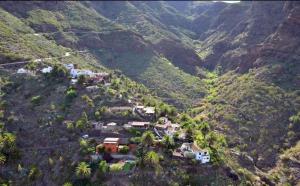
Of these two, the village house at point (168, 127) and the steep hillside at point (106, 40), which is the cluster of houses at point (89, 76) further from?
the steep hillside at point (106, 40)

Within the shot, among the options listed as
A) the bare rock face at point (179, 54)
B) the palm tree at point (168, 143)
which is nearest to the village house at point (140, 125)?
the palm tree at point (168, 143)

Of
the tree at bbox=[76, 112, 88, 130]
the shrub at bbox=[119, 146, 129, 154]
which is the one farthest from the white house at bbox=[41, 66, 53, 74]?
the shrub at bbox=[119, 146, 129, 154]

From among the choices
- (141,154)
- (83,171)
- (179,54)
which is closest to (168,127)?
(141,154)

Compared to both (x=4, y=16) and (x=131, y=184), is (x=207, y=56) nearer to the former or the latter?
(x=4, y=16)

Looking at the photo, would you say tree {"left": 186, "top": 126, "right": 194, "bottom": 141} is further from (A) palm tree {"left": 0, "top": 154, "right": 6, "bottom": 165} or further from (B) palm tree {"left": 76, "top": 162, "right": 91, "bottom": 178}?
(A) palm tree {"left": 0, "top": 154, "right": 6, "bottom": 165}

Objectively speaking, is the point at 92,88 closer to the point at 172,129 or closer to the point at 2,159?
the point at 172,129

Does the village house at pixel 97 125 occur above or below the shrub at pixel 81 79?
below

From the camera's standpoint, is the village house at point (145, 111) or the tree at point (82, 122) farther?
the village house at point (145, 111)

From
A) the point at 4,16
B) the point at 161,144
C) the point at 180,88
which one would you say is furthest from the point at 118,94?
the point at 4,16
